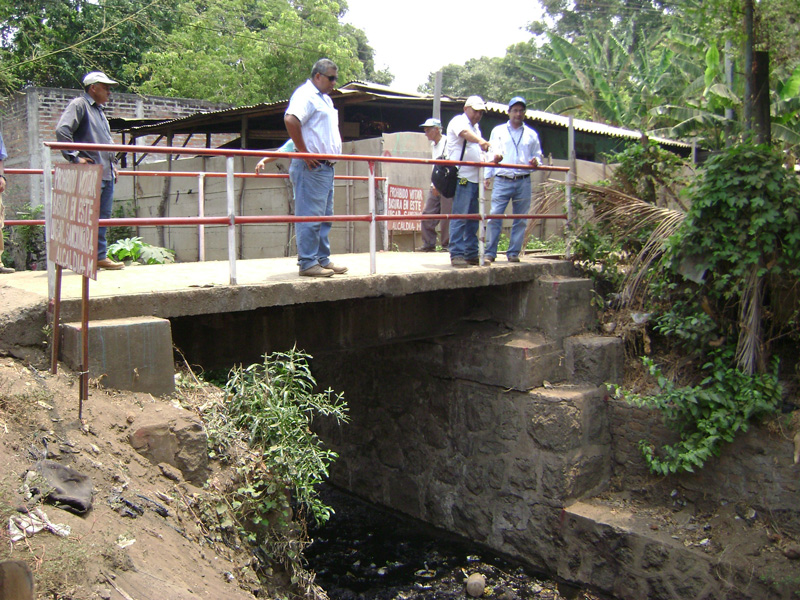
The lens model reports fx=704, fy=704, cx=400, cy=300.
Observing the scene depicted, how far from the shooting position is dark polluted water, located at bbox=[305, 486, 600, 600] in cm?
688

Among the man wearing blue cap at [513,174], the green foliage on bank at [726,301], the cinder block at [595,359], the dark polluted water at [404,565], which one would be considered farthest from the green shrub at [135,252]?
the green foliage on bank at [726,301]

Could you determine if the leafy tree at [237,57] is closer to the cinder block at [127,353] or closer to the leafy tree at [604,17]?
the leafy tree at [604,17]

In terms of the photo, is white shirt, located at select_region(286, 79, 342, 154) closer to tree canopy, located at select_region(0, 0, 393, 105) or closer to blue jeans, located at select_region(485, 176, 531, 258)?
blue jeans, located at select_region(485, 176, 531, 258)

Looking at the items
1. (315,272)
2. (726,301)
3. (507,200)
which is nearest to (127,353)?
(315,272)

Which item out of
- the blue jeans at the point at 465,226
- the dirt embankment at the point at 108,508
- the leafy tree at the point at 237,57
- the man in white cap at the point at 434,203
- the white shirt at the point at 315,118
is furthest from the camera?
the leafy tree at the point at 237,57

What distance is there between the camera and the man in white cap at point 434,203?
7.78m

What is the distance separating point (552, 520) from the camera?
7027 mm

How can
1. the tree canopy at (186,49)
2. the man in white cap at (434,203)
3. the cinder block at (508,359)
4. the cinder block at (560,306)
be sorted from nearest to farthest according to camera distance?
the cinder block at (508,359)
the cinder block at (560,306)
the man in white cap at (434,203)
the tree canopy at (186,49)

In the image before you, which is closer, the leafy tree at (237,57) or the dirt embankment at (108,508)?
the dirt embankment at (108,508)

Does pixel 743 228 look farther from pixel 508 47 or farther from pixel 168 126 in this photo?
pixel 508 47

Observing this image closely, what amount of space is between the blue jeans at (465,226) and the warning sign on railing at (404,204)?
3172mm

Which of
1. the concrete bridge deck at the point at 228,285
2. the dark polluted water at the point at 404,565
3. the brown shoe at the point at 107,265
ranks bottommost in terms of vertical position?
the dark polluted water at the point at 404,565

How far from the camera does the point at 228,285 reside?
4.93 meters

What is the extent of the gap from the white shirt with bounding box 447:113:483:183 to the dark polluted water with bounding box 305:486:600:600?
13.1 feet
